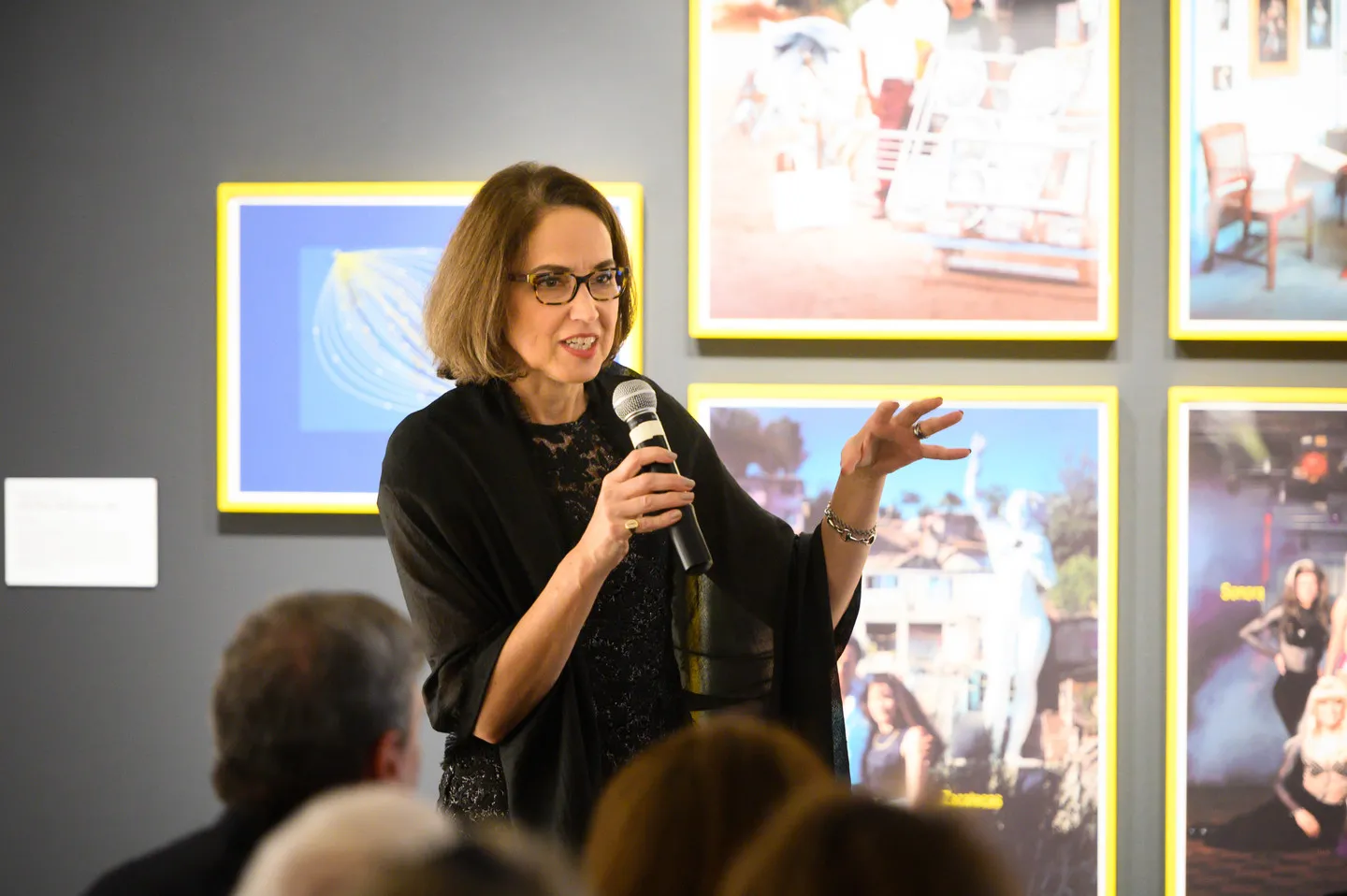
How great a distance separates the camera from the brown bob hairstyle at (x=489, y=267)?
1686 mm

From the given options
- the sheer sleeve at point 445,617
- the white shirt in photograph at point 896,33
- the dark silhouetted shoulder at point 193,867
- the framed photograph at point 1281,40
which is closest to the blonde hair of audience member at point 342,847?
the dark silhouetted shoulder at point 193,867

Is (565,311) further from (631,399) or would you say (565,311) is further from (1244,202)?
(1244,202)

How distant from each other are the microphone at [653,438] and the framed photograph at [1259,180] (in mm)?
1472

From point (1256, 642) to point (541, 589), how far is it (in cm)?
173

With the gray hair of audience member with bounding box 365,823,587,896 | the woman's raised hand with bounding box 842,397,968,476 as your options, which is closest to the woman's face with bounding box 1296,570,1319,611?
the woman's raised hand with bounding box 842,397,968,476

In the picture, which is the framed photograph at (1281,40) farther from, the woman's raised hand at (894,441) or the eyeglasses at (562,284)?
the eyeglasses at (562,284)

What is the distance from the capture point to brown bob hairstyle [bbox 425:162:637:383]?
1.69 m

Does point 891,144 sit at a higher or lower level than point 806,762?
higher

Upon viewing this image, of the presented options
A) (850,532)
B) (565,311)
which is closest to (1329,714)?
(850,532)

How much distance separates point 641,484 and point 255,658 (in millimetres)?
521

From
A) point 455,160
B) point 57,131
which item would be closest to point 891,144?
point 455,160

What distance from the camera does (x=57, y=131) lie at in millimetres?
2809

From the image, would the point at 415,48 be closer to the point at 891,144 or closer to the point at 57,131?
the point at 57,131

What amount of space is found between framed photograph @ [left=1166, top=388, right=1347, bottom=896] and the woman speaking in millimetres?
1141
